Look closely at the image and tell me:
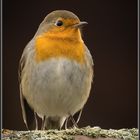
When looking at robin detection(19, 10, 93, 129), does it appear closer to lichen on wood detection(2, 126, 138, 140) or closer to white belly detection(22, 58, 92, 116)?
white belly detection(22, 58, 92, 116)

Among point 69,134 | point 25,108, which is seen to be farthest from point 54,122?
point 69,134

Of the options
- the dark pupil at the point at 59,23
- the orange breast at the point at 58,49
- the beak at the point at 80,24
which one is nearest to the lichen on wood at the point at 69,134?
the orange breast at the point at 58,49

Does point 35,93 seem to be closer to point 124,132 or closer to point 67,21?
point 67,21

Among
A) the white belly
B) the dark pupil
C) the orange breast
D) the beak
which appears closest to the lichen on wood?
the white belly

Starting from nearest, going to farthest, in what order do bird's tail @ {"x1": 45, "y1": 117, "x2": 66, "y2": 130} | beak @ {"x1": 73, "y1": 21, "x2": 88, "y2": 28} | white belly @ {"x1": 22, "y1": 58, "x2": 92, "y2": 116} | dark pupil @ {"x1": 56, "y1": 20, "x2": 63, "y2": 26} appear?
white belly @ {"x1": 22, "y1": 58, "x2": 92, "y2": 116} < beak @ {"x1": 73, "y1": 21, "x2": 88, "y2": 28} < dark pupil @ {"x1": 56, "y1": 20, "x2": 63, "y2": 26} < bird's tail @ {"x1": 45, "y1": 117, "x2": 66, "y2": 130}

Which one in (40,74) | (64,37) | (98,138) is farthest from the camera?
(64,37)

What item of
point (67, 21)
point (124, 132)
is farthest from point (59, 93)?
point (124, 132)

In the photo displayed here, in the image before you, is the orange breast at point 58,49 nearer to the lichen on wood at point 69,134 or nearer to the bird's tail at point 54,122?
the bird's tail at point 54,122

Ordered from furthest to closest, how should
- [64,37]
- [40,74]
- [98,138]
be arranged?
[64,37] → [40,74] → [98,138]
